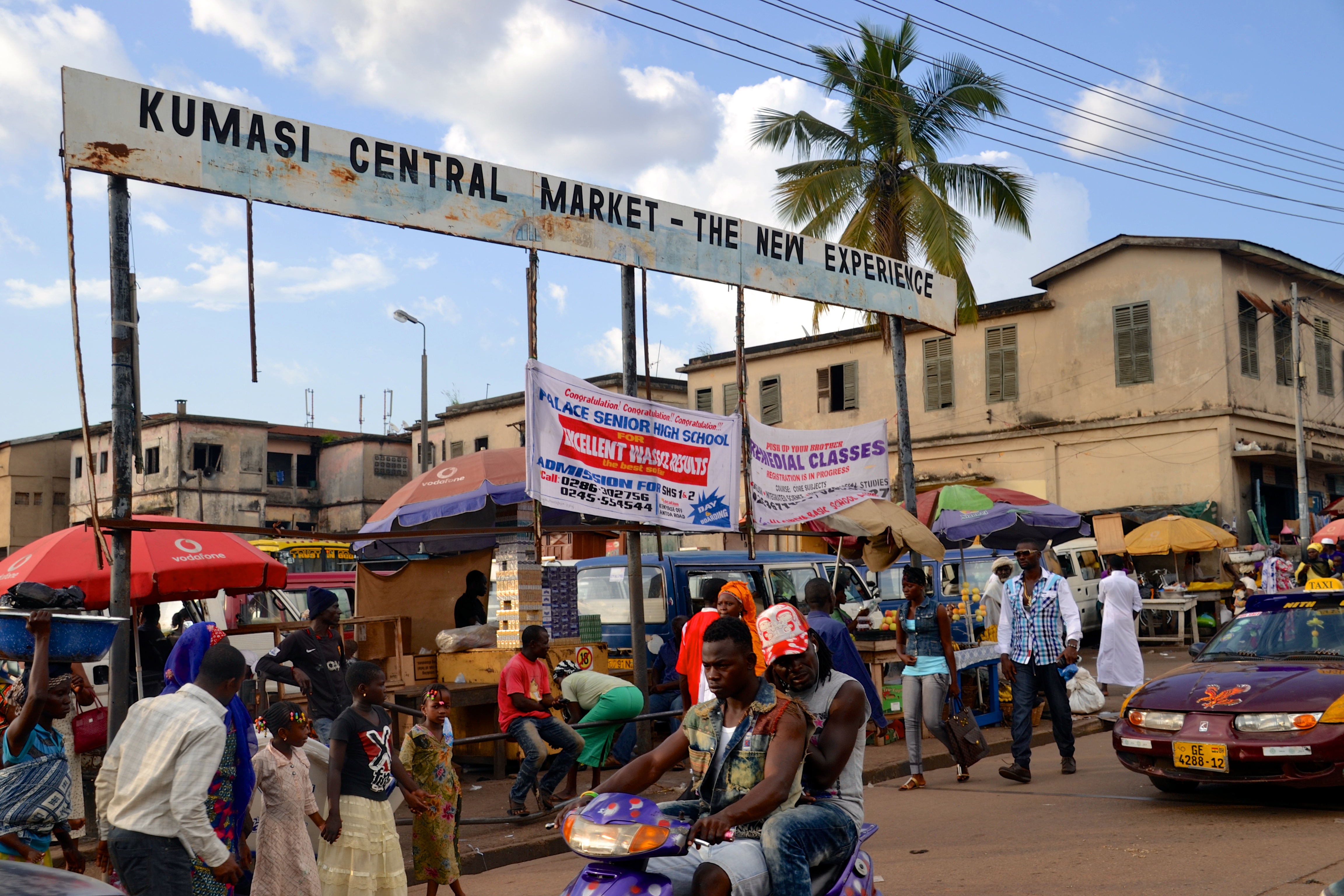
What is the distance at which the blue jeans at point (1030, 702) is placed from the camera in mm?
10070

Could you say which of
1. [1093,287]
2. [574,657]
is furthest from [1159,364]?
[574,657]

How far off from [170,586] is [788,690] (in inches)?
325

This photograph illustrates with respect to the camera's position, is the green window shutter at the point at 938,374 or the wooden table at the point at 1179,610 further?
the green window shutter at the point at 938,374

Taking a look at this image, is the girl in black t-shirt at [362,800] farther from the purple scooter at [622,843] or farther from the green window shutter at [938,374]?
the green window shutter at [938,374]

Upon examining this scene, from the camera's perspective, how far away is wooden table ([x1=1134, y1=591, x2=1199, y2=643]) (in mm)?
23375

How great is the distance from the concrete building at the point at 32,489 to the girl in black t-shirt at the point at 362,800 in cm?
4697

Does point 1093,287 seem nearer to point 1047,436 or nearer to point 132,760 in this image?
point 1047,436

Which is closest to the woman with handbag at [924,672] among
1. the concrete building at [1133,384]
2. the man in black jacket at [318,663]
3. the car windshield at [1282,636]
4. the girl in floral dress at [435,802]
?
the car windshield at [1282,636]

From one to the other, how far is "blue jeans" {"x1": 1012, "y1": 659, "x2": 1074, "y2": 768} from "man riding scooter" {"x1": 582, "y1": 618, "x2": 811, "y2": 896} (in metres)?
6.32

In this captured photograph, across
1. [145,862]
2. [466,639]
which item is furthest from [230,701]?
[466,639]

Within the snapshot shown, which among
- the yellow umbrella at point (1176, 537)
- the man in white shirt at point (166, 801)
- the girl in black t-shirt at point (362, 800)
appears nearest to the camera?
the man in white shirt at point (166, 801)

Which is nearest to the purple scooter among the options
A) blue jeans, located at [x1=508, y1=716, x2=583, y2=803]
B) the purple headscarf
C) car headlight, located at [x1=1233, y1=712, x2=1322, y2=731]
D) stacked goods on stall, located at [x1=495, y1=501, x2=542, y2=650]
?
the purple headscarf

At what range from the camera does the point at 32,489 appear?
48.2m

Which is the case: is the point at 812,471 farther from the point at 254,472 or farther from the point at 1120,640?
the point at 254,472
